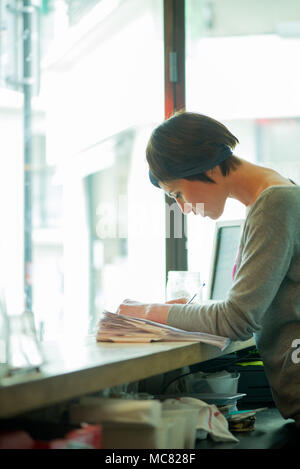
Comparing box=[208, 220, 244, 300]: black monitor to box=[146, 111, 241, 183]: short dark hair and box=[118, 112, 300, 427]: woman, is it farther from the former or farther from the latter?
box=[146, 111, 241, 183]: short dark hair

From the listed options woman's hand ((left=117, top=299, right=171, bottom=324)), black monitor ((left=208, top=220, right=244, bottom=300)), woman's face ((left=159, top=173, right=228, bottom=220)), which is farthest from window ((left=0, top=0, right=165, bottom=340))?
woman's face ((left=159, top=173, right=228, bottom=220))

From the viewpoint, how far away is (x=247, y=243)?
1339 millimetres

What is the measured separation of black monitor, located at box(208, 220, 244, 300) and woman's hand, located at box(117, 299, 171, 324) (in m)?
0.77

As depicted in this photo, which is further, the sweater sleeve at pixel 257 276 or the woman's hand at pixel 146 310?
the woman's hand at pixel 146 310

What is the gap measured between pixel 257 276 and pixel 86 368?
1.55ft

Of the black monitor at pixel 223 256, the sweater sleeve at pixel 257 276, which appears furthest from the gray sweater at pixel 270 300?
the black monitor at pixel 223 256

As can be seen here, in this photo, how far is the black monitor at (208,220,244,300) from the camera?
2.23 metres

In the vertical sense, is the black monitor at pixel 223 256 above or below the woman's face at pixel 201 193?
below

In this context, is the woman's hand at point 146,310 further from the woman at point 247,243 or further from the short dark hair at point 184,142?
the short dark hair at point 184,142

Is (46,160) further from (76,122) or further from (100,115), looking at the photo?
(100,115)

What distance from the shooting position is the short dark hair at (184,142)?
56.5 inches

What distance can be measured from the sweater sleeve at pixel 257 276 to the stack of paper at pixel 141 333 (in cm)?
3

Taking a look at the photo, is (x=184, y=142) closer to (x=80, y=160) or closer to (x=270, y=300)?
(x=270, y=300)

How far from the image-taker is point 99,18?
2893 millimetres
